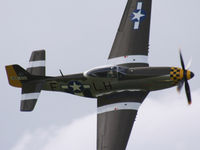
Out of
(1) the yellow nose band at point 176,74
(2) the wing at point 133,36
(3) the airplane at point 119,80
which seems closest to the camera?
(3) the airplane at point 119,80

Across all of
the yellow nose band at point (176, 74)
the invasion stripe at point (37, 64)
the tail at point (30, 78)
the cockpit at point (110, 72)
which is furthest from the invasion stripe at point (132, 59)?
the tail at point (30, 78)

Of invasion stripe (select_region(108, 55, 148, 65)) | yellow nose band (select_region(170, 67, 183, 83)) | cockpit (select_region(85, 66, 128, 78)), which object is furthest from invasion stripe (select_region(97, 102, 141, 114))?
invasion stripe (select_region(108, 55, 148, 65))

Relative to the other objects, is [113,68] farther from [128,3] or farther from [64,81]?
[128,3]

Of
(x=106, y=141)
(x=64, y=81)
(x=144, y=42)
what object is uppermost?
(x=144, y=42)

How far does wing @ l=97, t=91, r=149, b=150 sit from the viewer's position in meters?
31.0

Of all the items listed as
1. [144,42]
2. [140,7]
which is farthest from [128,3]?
[144,42]

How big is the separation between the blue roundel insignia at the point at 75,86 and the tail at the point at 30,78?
5.78 ft

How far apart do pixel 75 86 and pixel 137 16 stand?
6102 mm

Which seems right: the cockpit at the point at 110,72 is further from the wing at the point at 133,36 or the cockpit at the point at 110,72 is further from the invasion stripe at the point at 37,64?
the invasion stripe at the point at 37,64

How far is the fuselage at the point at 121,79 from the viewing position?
107 ft

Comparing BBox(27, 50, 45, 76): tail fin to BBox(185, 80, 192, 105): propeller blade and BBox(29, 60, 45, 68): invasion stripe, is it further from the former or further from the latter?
BBox(185, 80, 192, 105): propeller blade

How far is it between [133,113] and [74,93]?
4549mm

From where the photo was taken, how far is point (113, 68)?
33031mm

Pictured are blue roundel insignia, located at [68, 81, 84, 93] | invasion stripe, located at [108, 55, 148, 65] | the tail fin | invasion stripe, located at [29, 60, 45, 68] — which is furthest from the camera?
invasion stripe, located at [29, 60, 45, 68]
